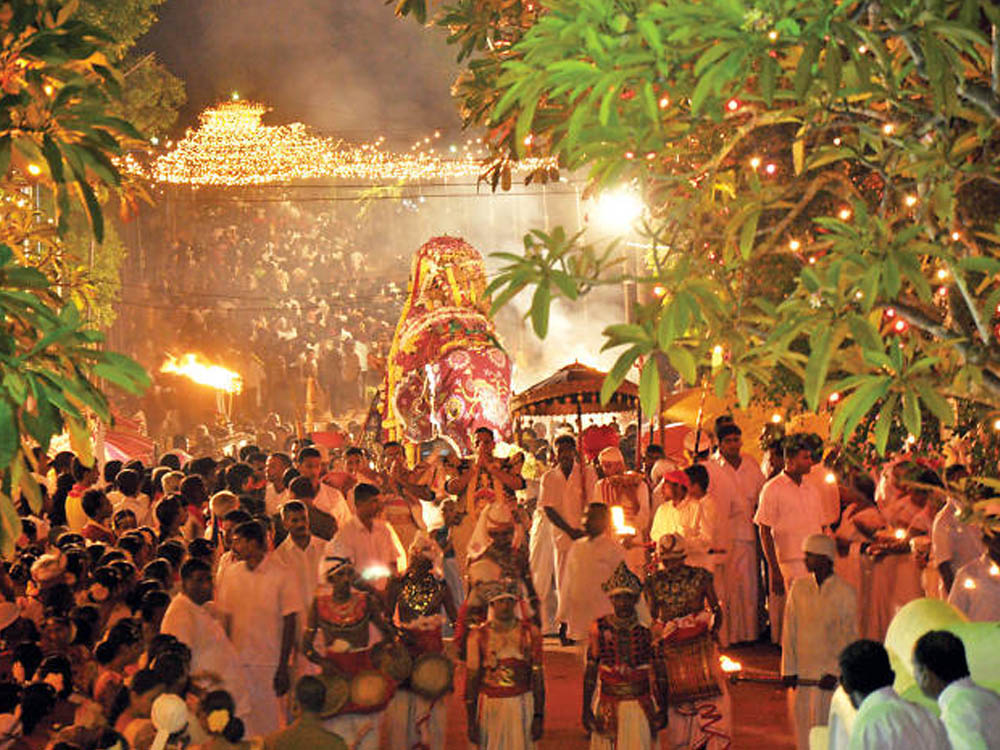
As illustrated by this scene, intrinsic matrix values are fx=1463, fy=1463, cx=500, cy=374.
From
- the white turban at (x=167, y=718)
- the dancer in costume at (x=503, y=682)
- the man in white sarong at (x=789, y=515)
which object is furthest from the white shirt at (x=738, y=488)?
the white turban at (x=167, y=718)

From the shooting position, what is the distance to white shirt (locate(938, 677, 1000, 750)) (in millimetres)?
4980

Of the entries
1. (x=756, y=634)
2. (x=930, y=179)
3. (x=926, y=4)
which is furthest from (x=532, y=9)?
(x=756, y=634)

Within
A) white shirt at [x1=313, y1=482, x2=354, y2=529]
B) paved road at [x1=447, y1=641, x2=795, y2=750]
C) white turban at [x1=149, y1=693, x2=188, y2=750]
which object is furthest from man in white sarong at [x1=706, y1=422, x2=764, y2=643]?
white turban at [x1=149, y1=693, x2=188, y2=750]

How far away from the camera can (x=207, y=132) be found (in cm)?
3681

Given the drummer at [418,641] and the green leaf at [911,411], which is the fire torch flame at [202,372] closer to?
the drummer at [418,641]

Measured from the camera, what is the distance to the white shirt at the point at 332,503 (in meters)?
13.2

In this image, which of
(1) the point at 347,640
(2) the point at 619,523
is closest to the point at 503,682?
(1) the point at 347,640

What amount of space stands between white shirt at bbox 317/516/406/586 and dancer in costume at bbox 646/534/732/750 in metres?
2.24

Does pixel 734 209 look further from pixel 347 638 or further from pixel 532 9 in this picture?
pixel 347 638

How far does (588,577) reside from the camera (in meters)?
11.0

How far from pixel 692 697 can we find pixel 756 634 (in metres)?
5.85

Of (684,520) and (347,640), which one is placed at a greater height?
(684,520)

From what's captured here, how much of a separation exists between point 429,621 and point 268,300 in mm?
46373

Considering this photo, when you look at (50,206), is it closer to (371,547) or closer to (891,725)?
(891,725)
